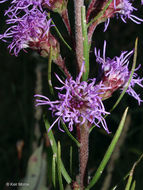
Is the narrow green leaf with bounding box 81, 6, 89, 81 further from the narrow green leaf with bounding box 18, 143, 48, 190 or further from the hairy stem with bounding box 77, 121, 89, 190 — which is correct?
the narrow green leaf with bounding box 18, 143, 48, 190

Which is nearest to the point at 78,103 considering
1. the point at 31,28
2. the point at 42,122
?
the point at 31,28

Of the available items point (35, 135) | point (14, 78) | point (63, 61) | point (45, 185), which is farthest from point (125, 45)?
point (63, 61)

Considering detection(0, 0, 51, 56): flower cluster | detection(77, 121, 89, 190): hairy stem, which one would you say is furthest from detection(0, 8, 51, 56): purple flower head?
detection(77, 121, 89, 190): hairy stem

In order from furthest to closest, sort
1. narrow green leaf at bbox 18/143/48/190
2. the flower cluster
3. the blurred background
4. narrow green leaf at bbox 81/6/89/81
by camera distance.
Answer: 1. narrow green leaf at bbox 18/143/48/190
2. the blurred background
3. the flower cluster
4. narrow green leaf at bbox 81/6/89/81

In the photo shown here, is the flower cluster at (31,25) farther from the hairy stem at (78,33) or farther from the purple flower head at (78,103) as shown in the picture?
the purple flower head at (78,103)

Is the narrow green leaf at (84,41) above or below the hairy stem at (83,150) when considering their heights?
above

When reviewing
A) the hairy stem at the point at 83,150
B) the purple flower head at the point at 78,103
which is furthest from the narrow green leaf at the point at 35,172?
the purple flower head at the point at 78,103
